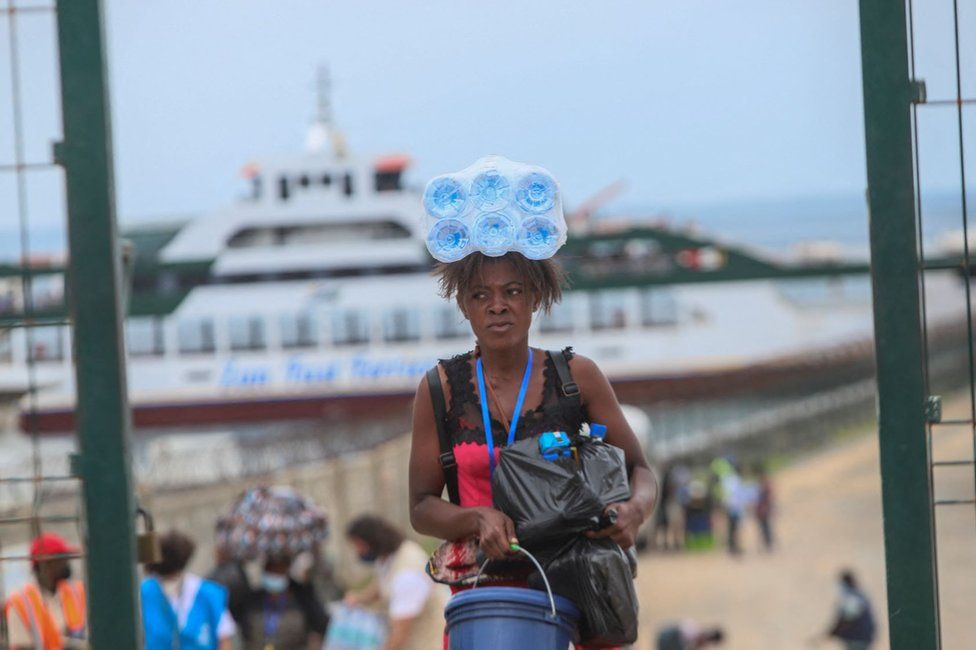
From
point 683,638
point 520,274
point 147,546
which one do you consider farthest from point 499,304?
point 683,638

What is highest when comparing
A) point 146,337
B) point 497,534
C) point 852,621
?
point 497,534

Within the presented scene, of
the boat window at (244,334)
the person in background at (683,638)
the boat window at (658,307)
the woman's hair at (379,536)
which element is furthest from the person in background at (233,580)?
the boat window at (244,334)

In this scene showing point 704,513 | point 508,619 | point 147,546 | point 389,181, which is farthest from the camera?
point 389,181

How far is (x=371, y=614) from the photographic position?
6711 mm

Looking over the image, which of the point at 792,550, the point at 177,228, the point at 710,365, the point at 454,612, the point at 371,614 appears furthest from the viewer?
the point at 177,228

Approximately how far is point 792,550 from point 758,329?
3275 centimetres

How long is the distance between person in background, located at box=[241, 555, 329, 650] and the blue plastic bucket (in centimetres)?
384

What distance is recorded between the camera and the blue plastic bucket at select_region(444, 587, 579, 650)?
2.82m

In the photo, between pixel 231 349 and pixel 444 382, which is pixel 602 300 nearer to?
pixel 231 349

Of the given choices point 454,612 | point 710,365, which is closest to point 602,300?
point 710,365

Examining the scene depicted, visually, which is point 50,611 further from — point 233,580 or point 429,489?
point 429,489

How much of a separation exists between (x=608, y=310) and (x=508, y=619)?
5937 centimetres

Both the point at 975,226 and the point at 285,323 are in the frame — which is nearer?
the point at 975,226

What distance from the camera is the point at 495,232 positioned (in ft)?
9.81
